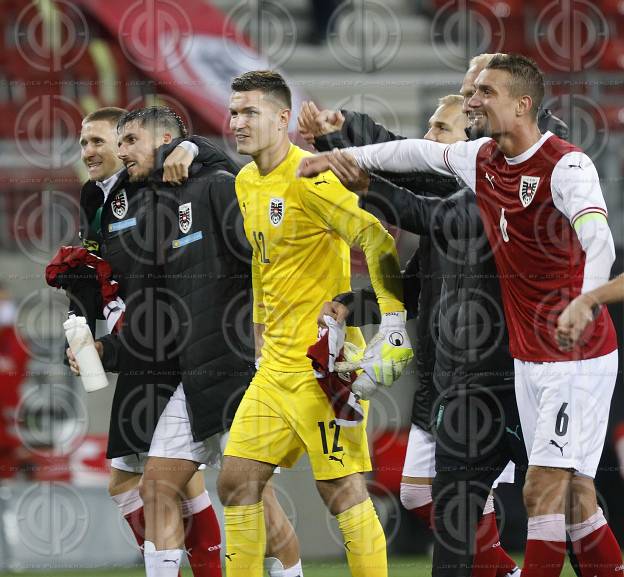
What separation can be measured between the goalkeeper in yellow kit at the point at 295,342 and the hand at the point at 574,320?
0.76 metres

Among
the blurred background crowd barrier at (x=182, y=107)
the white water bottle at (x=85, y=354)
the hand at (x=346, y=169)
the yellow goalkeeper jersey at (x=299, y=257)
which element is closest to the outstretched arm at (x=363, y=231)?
the yellow goalkeeper jersey at (x=299, y=257)

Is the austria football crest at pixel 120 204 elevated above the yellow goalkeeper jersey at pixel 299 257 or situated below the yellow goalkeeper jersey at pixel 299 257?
above

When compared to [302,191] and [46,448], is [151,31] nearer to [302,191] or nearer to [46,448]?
[46,448]

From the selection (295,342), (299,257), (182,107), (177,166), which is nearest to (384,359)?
(295,342)

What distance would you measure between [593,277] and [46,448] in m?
3.64

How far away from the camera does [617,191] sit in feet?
21.2

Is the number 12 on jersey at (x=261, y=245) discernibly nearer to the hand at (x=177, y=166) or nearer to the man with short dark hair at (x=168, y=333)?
the man with short dark hair at (x=168, y=333)

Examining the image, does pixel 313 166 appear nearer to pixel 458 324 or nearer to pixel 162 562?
pixel 458 324

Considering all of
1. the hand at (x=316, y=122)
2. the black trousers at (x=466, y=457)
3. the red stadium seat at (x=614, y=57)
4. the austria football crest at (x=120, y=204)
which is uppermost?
the red stadium seat at (x=614, y=57)

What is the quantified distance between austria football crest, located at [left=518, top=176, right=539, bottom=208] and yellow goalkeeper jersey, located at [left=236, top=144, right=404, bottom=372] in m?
0.51

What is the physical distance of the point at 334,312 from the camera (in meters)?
3.84

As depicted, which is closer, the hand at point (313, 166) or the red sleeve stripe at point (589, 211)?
the red sleeve stripe at point (589, 211)

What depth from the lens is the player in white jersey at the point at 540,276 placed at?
3.46m

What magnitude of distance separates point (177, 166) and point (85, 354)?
25.9 inches
